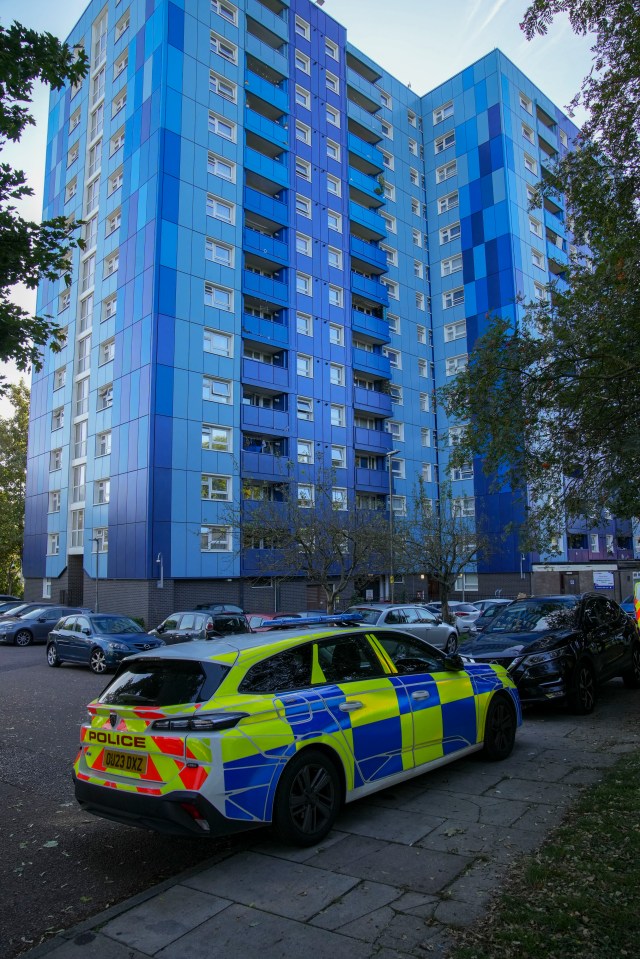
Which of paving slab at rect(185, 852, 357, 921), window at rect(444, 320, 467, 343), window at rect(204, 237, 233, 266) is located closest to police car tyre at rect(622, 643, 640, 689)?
paving slab at rect(185, 852, 357, 921)

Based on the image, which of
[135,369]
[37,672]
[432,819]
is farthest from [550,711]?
[135,369]

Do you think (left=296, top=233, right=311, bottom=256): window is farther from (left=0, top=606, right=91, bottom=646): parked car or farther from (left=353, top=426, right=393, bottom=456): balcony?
(left=0, top=606, right=91, bottom=646): parked car

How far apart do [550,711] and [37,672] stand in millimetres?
12894

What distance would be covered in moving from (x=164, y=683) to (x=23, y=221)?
5.59 metres

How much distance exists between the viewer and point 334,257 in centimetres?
3800

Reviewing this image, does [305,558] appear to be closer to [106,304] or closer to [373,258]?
[106,304]

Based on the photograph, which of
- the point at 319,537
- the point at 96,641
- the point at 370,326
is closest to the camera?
the point at 96,641

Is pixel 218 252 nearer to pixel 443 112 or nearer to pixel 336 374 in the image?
pixel 336 374

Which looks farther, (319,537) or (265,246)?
A: (265,246)

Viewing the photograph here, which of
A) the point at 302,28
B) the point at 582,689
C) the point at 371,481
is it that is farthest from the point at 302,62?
the point at 582,689

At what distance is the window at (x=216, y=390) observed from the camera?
29953 mm

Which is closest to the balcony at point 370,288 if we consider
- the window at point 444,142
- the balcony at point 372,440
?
the balcony at point 372,440

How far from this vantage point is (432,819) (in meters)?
5.15

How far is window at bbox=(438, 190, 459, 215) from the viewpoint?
44938 mm
